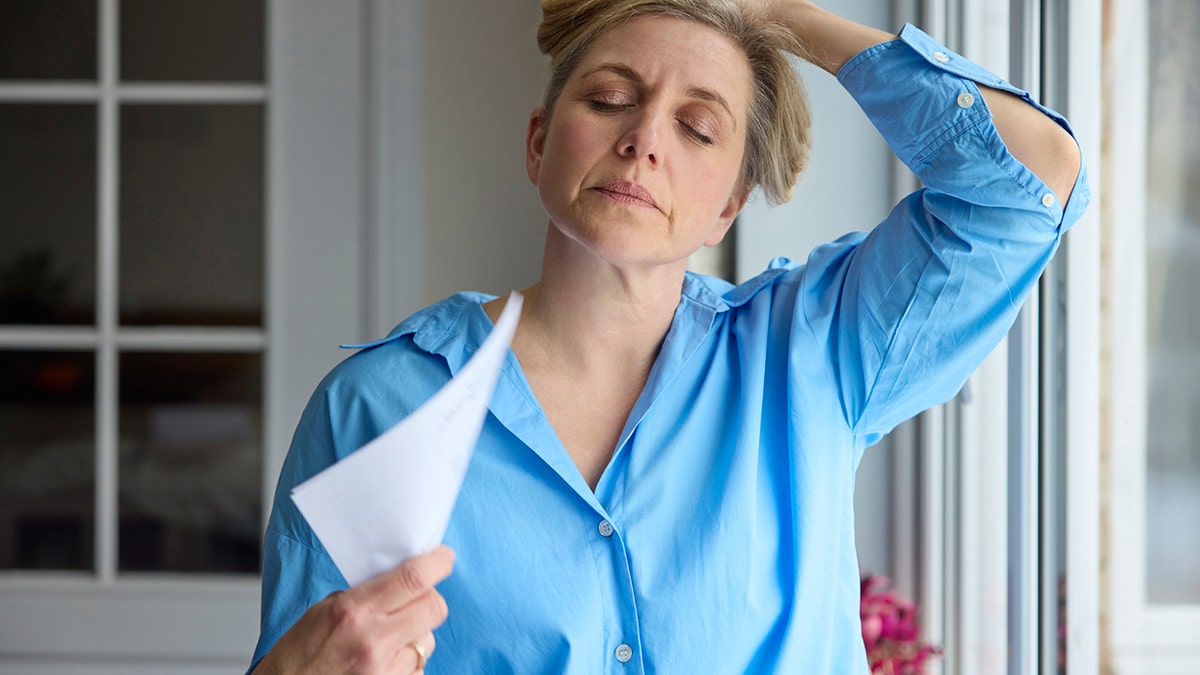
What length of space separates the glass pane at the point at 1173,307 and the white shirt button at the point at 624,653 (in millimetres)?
493

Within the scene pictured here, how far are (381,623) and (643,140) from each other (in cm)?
50

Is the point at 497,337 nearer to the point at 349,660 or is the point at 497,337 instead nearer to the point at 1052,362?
the point at 349,660

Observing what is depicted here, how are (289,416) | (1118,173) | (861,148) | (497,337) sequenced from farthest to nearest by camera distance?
(289,416)
(861,148)
(1118,173)
(497,337)

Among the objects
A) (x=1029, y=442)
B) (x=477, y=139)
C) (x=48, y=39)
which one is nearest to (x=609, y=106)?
(x=1029, y=442)

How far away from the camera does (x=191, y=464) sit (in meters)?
2.46

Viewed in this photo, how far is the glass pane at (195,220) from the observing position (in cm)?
243

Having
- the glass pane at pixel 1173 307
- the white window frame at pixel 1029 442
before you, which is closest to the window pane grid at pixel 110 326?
the white window frame at pixel 1029 442

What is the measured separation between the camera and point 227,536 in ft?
8.04

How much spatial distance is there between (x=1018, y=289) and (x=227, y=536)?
2014 mm

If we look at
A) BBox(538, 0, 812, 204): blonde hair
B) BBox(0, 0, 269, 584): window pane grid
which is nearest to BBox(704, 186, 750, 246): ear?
BBox(538, 0, 812, 204): blonde hair

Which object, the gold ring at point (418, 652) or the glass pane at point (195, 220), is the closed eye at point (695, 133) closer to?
the gold ring at point (418, 652)

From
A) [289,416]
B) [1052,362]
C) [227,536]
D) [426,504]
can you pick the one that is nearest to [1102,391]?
[1052,362]

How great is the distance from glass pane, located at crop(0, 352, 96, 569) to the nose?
189 cm

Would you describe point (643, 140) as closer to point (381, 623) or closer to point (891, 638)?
point (381, 623)
